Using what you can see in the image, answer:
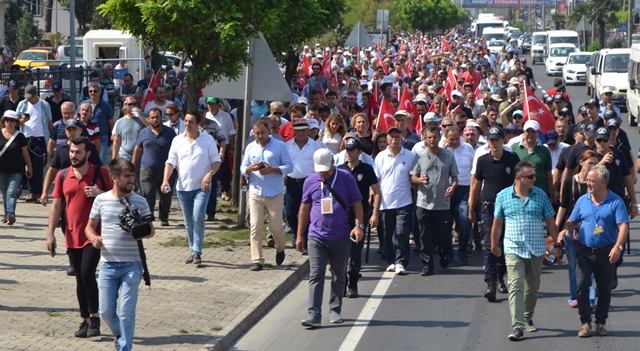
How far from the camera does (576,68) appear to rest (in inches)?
2007

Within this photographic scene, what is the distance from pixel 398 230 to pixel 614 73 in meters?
25.3

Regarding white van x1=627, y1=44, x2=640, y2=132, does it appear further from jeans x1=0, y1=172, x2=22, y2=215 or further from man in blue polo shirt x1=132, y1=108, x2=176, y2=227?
jeans x1=0, y1=172, x2=22, y2=215

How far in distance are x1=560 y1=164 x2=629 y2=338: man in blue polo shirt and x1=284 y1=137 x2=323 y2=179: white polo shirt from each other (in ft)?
13.8

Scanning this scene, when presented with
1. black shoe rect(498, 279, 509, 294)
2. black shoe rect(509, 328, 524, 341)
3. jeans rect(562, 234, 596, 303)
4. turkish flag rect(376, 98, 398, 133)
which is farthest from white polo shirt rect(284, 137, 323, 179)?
black shoe rect(509, 328, 524, 341)

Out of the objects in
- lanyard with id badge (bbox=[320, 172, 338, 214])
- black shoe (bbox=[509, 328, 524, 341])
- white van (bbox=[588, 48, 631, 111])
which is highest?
white van (bbox=[588, 48, 631, 111])

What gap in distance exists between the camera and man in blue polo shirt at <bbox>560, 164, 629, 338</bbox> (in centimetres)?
965

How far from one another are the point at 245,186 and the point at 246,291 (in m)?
3.00

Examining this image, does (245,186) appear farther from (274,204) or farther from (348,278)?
(348,278)

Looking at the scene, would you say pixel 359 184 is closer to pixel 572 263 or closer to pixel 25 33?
pixel 572 263

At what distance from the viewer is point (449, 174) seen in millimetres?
12961

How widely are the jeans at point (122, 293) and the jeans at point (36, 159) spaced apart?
920 centimetres

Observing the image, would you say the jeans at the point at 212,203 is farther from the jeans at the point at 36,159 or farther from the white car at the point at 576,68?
the white car at the point at 576,68

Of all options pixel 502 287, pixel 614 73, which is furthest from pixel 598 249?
pixel 614 73

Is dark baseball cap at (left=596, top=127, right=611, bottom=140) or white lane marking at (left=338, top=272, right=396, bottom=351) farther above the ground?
dark baseball cap at (left=596, top=127, right=611, bottom=140)
